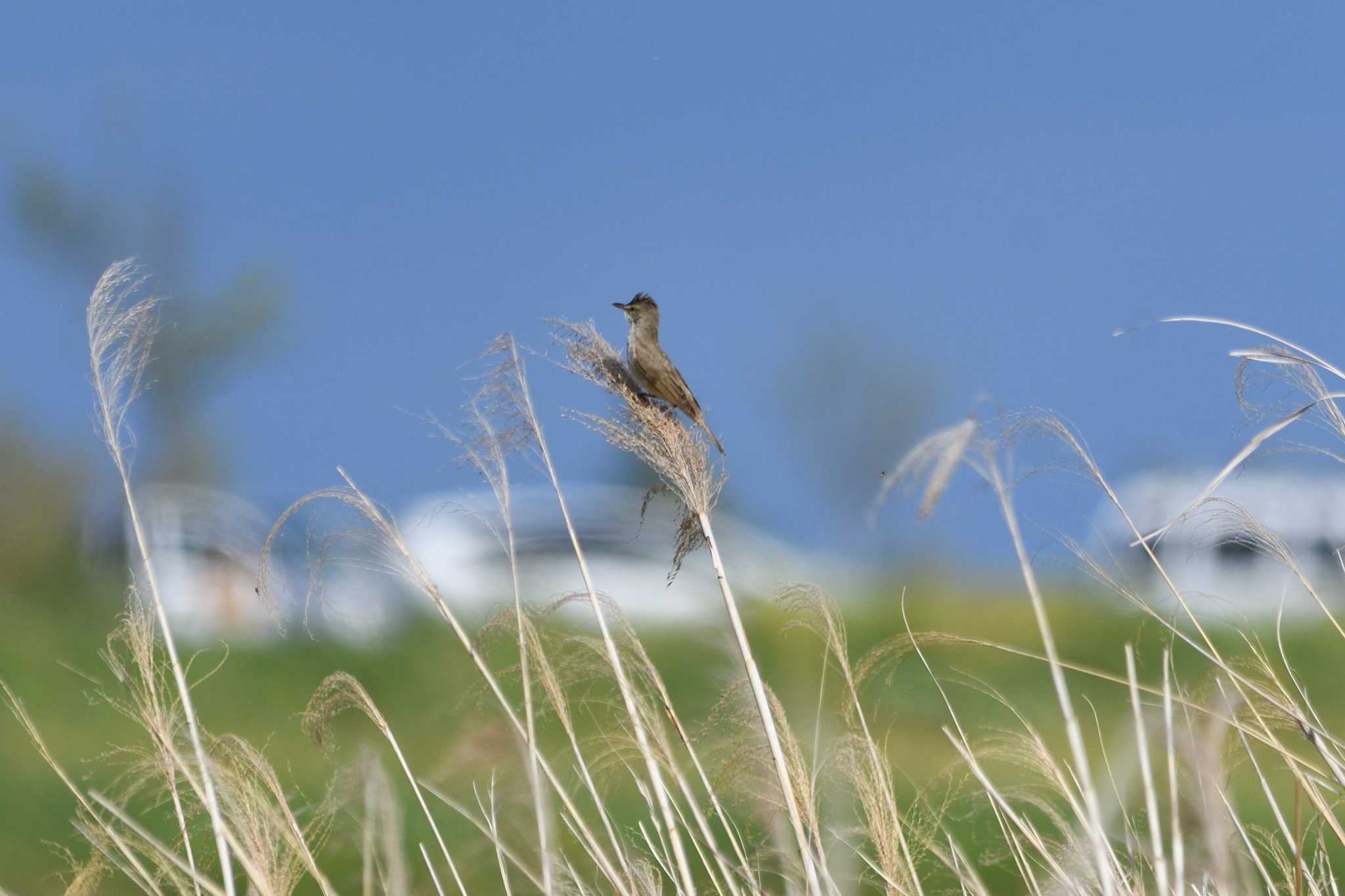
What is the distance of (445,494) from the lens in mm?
3133

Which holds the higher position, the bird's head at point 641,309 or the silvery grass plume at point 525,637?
the bird's head at point 641,309

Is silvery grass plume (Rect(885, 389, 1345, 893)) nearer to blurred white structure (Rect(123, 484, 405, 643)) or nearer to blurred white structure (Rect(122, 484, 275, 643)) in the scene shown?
blurred white structure (Rect(123, 484, 405, 643))

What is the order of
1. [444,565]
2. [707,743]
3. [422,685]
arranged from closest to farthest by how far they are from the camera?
[707,743] < [422,685] < [444,565]

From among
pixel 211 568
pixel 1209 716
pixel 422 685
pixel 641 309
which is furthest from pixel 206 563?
pixel 1209 716

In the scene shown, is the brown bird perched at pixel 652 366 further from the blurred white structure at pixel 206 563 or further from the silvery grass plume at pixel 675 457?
the blurred white structure at pixel 206 563

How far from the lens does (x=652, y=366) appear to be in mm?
4516

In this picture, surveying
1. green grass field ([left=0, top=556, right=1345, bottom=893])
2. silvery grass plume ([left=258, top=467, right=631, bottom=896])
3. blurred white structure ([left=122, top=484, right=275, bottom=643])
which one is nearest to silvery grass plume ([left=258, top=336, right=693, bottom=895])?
silvery grass plume ([left=258, top=467, right=631, bottom=896])

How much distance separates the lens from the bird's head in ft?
15.8

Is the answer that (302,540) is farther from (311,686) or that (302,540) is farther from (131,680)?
(311,686)

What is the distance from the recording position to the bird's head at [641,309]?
481 centimetres

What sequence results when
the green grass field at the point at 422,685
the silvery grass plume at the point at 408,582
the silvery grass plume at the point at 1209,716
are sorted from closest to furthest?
the silvery grass plume at the point at 1209,716 → the silvery grass plume at the point at 408,582 → the green grass field at the point at 422,685

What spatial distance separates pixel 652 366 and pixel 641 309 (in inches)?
15.1

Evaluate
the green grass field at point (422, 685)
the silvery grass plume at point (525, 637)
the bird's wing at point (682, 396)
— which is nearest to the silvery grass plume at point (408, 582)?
the silvery grass plume at point (525, 637)

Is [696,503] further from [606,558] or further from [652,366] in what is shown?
[606,558]
